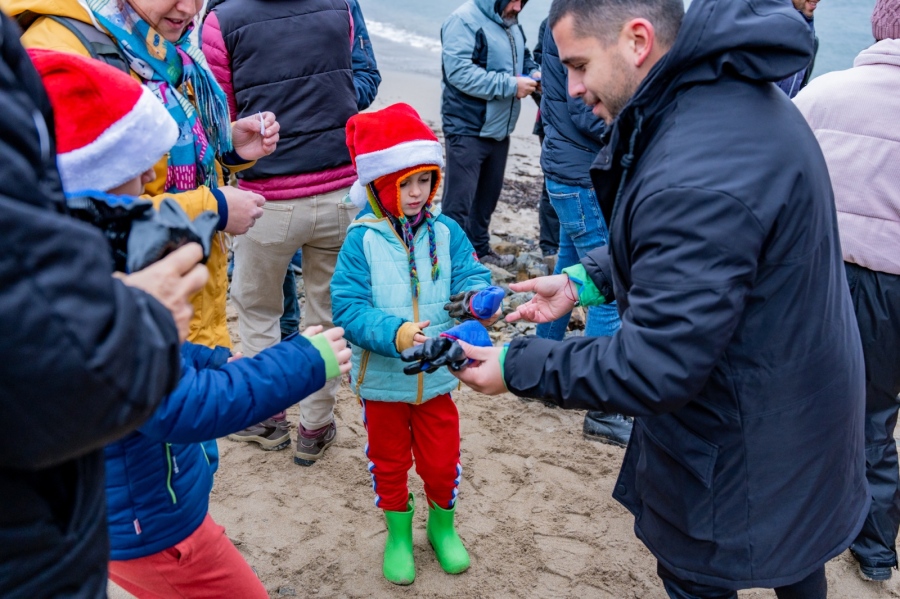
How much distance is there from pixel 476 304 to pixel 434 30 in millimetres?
24575

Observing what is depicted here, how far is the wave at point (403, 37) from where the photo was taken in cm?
2283

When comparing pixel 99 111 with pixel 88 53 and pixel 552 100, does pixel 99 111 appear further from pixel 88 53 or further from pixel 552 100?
pixel 552 100

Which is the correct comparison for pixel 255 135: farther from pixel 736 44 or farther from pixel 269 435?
pixel 736 44

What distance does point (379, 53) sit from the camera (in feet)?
68.0

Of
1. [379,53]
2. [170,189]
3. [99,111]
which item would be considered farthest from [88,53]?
[379,53]

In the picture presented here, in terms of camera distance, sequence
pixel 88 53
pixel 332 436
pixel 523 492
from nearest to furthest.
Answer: pixel 88 53
pixel 523 492
pixel 332 436

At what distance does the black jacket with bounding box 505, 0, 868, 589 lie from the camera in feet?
6.32

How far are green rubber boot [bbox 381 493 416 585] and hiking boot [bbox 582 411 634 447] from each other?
59.6 inches

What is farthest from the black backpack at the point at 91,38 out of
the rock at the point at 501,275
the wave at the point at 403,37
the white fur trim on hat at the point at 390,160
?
the wave at the point at 403,37

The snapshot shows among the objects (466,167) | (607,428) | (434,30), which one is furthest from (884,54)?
(434,30)

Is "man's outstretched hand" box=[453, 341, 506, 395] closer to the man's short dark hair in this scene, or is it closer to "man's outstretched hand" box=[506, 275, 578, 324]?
"man's outstretched hand" box=[506, 275, 578, 324]

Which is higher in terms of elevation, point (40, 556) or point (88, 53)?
point (88, 53)

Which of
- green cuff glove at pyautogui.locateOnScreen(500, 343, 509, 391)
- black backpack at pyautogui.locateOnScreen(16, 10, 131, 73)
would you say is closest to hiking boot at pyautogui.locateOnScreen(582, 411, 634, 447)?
green cuff glove at pyautogui.locateOnScreen(500, 343, 509, 391)

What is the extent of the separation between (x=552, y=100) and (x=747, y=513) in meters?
3.23
